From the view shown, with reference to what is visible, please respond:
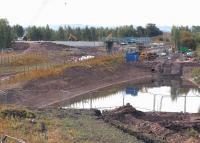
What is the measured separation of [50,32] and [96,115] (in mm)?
97625

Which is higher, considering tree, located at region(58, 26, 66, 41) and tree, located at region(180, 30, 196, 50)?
tree, located at region(58, 26, 66, 41)

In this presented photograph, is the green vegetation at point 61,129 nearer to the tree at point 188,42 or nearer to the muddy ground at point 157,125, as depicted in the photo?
the muddy ground at point 157,125

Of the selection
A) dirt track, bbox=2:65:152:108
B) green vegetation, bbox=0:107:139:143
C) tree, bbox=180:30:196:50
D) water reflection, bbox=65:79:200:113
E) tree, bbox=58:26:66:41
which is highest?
tree, bbox=58:26:66:41

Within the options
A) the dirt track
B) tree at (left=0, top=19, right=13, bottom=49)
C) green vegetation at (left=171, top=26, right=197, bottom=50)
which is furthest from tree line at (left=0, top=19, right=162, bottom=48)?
the dirt track

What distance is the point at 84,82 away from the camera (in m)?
65.6

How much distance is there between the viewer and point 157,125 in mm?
34000

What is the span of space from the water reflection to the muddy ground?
15.5 ft

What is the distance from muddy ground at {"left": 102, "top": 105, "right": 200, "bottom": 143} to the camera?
3122 cm

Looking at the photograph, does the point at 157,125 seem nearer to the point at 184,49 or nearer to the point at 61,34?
the point at 184,49

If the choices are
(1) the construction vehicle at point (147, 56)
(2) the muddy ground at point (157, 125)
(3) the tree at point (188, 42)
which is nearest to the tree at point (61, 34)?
(3) the tree at point (188, 42)

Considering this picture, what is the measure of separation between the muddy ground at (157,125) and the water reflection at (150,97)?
472cm

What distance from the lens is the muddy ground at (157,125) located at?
31219 millimetres

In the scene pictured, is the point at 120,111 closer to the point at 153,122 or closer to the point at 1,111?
the point at 153,122

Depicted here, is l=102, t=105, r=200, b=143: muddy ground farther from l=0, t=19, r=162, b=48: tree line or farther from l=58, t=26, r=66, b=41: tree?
l=58, t=26, r=66, b=41: tree
